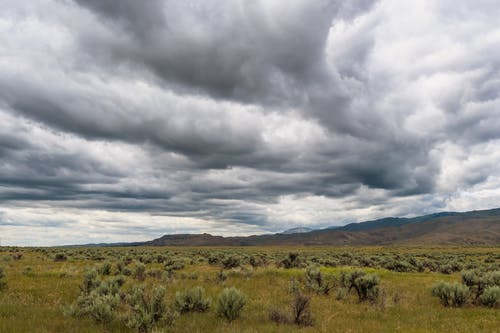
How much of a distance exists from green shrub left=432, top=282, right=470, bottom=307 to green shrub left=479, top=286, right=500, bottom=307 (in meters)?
0.70

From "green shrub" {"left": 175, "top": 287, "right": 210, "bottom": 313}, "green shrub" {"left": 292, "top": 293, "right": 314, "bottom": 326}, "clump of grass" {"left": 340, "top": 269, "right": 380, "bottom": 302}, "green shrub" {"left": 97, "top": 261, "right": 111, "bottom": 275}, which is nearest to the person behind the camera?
"green shrub" {"left": 292, "top": 293, "right": 314, "bottom": 326}

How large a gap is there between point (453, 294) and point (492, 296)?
1.61 metres

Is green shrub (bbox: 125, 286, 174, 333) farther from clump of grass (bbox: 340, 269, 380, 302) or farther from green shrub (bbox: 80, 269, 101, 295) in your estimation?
clump of grass (bbox: 340, 269, 380, 302)

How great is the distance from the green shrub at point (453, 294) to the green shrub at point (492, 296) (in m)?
0.70

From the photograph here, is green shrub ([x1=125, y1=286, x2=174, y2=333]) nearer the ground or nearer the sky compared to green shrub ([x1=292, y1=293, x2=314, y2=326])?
nearer the sky

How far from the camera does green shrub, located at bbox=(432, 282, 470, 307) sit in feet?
51.2

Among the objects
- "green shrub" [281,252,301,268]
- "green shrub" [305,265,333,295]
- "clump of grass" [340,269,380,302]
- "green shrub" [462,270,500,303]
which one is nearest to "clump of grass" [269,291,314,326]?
"clump of grass" [340,269,380,302]

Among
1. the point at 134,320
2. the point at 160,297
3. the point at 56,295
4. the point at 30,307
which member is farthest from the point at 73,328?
the point at 56,295

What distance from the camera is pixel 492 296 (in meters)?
15.3

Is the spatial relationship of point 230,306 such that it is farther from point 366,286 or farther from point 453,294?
point 453,294

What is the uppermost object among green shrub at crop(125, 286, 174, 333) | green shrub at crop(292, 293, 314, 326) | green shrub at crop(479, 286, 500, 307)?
green shrub at crop(125, 286, 174, 333)

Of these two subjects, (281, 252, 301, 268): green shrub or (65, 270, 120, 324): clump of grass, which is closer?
(65, 270, 120, 324): clump of grass

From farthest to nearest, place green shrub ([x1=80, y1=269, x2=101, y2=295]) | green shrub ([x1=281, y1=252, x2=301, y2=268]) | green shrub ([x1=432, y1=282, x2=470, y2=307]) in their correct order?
green shrub ([x1=281, y1=252, x2=301, y2=268])
green shrub ([x1=80, y1=269, x2=101, y2=295])
green shrub ([x1=432, y1=282, x2=470, y2=307])

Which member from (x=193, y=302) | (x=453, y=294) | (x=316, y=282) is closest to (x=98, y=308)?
(x=193, y=302)
